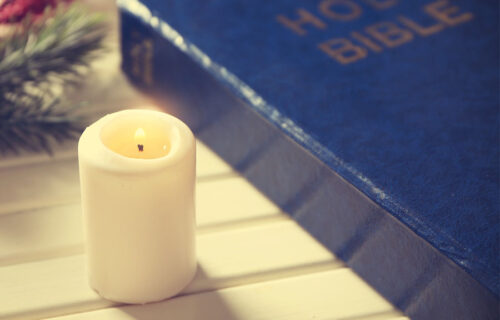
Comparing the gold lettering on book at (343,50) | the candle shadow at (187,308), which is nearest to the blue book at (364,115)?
the gold lettering on book at (343,50)

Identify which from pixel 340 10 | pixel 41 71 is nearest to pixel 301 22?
pixel 340 10

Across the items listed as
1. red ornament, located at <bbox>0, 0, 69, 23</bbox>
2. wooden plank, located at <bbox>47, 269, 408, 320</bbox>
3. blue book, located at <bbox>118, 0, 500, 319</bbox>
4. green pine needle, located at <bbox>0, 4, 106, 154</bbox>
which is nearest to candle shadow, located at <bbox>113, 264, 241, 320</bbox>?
wooden plank, located at <bbox>47, 269, 408, 320</bbox>

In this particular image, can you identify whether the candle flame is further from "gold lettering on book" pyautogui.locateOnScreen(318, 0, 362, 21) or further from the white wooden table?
"gold lettering on book" pyautogui.locateOnScreen(318, 0, 362, 21)

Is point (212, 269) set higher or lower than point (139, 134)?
lower

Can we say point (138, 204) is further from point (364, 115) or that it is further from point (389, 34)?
point (389, 34)

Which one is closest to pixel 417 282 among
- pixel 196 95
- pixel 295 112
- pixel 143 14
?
pixel 295 112
